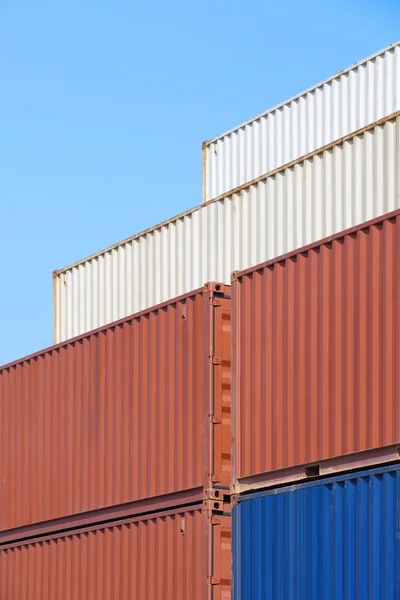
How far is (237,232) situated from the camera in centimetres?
2094

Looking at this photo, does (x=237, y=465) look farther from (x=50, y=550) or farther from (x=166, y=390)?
(x=50, y=550)

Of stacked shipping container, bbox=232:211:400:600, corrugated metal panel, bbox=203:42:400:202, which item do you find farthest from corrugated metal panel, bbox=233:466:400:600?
corrugated metal panel, bbox=203:42:400:202

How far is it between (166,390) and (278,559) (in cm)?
331

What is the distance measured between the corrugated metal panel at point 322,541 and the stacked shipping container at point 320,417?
0.05ft

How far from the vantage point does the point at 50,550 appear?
19.7 meters

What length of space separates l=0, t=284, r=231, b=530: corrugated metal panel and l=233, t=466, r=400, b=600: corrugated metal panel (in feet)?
3.62

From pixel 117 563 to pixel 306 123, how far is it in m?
8.69

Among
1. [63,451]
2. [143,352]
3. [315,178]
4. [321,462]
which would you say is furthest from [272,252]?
[321,462]

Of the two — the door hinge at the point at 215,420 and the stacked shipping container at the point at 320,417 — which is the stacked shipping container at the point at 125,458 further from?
the stacked shipping container at the point at 320,417

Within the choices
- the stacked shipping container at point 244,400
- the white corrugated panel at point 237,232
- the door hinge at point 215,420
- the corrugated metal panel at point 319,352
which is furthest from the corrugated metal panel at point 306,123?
the door hinge at point 215,420

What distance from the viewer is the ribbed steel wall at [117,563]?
16719 mm

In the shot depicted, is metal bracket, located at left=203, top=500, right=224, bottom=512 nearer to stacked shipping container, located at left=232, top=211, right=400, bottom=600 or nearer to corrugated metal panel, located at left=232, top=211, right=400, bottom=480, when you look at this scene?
stacked shipping container, located at left=232, top=211, right=400, bottom=600

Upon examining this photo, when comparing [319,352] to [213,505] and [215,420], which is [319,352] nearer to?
[215,420]

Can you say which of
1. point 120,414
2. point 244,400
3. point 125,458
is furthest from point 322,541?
point 120,414
